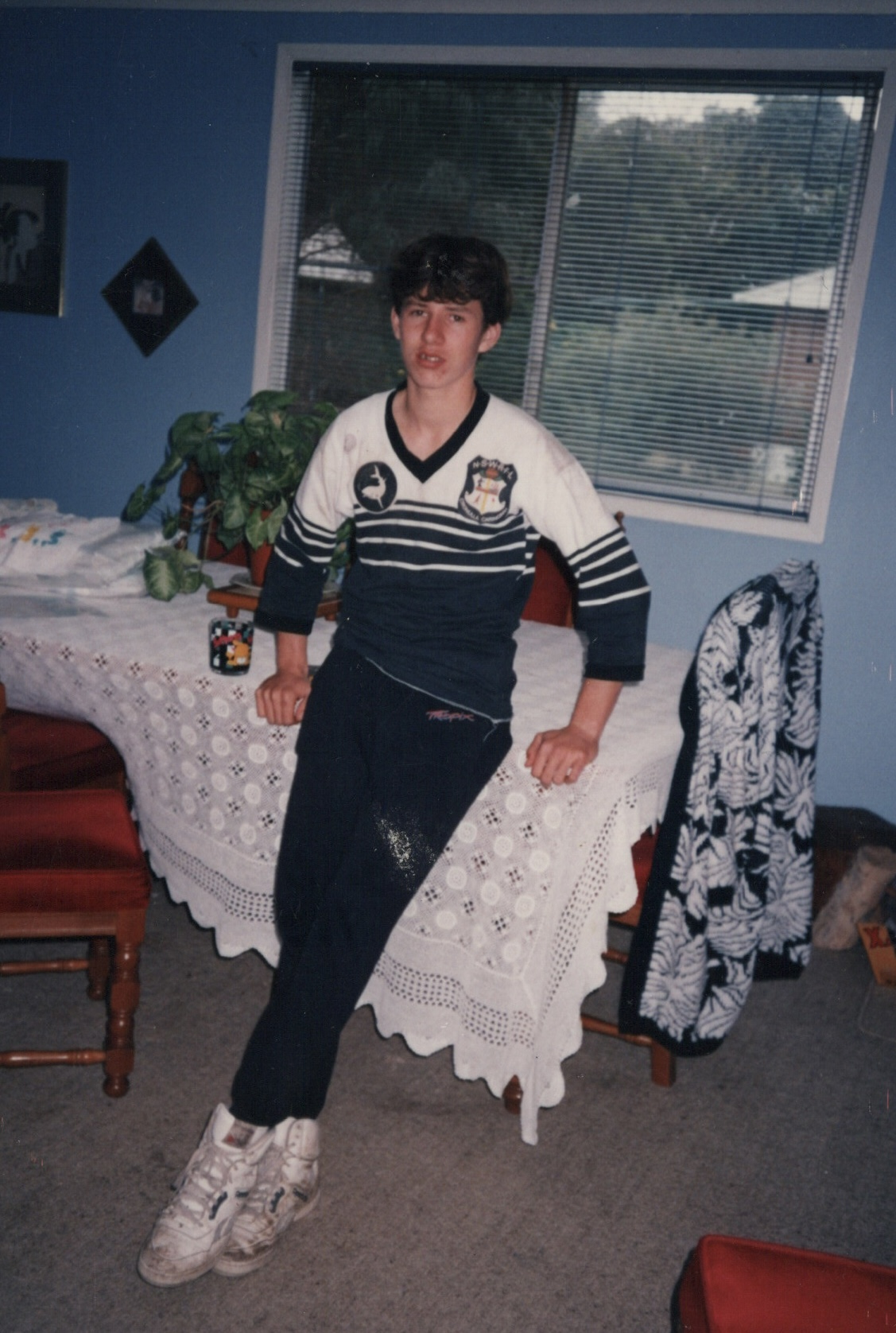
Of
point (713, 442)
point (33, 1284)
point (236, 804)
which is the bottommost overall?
point (33, 1284)

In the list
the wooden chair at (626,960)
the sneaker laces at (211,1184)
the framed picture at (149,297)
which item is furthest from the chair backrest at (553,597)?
the framed picture at (149,297)

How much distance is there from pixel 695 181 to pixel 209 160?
1.69 metres

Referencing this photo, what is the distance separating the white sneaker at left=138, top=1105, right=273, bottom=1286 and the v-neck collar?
98 centimetres

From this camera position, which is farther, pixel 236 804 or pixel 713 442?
pixel 713 442

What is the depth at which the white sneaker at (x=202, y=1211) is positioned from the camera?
58.1 inches

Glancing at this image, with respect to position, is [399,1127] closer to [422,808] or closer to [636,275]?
[422,808]

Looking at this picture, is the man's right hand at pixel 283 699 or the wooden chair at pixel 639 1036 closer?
the man's right hand at pixel 283 699

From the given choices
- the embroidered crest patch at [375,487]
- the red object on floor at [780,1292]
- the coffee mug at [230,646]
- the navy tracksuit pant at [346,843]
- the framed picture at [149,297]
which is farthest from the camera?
the framed picture at [149,297]

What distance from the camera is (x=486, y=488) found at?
153 centimetres

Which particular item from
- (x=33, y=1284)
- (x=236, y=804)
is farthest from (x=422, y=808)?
(x=33, y=1284)

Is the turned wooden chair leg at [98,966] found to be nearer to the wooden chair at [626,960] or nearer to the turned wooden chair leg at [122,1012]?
the turned wooden chair leg at [122,1012]

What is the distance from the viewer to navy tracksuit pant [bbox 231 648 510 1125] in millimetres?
1476

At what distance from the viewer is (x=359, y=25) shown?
340 cm

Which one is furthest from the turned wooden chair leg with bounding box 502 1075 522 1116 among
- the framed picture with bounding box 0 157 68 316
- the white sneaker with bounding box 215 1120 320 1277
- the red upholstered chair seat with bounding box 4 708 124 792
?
the framed picture with bounding box 0 157 68 316
